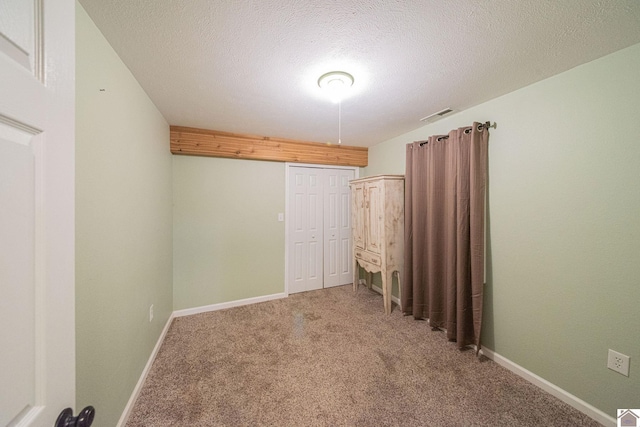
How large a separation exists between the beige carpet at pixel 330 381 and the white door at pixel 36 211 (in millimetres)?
1313

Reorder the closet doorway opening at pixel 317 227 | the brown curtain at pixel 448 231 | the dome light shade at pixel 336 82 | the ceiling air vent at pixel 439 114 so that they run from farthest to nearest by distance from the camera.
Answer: the closet doorway opening at pixel 317 227, the ceiling air vent at pixel 439 114, the brown curtain at pixel 448 231, the dome light shade at pixel 336 82

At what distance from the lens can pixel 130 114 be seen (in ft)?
5.10

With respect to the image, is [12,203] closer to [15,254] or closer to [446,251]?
[15,254]

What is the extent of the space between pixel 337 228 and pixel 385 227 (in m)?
1.11

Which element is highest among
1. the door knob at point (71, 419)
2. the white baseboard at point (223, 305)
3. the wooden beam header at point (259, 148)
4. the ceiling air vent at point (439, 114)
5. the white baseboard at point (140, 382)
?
the ceiling air vent at point (439, 114)

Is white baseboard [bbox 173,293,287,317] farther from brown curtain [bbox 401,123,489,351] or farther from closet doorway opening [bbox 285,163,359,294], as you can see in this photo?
brown curtain [bbox 401,123,489,351]

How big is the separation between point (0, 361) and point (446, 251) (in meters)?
2.66

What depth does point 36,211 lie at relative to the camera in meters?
0.47

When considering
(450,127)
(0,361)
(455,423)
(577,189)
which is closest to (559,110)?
(577,189)

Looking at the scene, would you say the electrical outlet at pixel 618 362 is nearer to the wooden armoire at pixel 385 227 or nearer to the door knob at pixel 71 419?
the wooden armoire at pixel 385 227

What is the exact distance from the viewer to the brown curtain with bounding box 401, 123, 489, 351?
197 centimetres

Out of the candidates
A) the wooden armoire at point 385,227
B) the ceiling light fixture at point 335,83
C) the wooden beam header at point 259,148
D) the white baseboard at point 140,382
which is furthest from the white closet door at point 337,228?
the white baseboard at point 140,382

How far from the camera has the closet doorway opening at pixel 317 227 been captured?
3.38m

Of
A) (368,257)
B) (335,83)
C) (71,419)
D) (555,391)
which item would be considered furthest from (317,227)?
(71,419)
